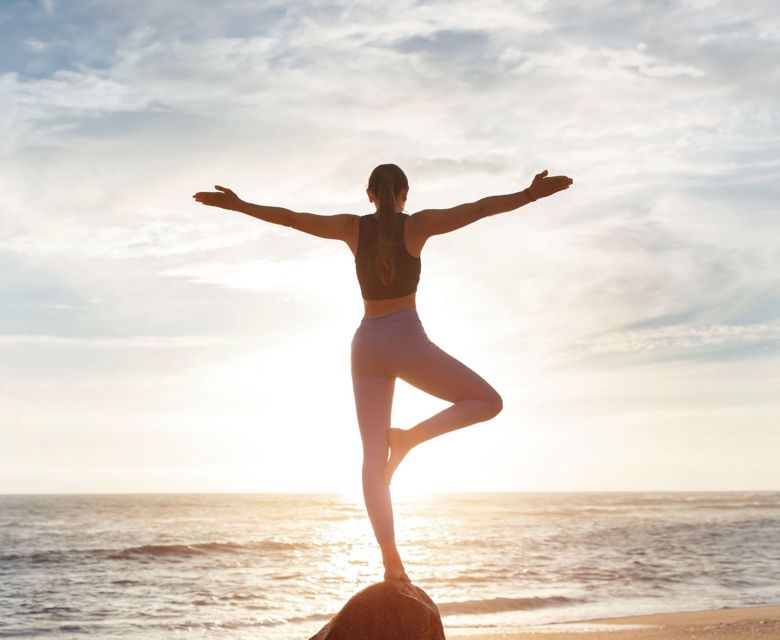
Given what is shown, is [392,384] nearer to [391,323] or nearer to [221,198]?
[391,323]

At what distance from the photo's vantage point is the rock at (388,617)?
543cm

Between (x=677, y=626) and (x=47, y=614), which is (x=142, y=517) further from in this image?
(x=677, y=626)

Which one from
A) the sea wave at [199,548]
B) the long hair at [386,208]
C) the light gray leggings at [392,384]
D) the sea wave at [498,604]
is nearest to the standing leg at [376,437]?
the light gray leggings at [392,384]

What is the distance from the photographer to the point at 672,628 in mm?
11758

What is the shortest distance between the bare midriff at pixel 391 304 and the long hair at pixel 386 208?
117 millimetres

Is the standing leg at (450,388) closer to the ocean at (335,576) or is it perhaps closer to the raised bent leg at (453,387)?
the raised bent leg at (453,387)

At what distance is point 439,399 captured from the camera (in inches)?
197

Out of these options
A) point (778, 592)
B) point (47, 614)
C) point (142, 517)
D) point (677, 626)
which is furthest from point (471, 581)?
point (142, 517)

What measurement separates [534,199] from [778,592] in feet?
50.4

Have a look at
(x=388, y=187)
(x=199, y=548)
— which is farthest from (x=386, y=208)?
(x=199, y=548)

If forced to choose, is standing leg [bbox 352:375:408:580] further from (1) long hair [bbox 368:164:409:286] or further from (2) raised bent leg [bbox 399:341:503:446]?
(1) long hair [bbox 368:164:409:286]

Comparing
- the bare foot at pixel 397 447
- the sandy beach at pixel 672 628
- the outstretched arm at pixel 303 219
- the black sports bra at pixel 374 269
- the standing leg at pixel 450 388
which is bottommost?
the sandy beach at pixel 672 628

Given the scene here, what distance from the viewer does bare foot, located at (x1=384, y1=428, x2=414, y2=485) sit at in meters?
4.96

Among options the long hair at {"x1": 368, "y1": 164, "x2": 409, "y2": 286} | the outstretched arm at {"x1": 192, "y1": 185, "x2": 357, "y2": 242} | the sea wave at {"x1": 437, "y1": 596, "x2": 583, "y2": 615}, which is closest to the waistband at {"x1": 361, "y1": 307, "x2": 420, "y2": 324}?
the long hair at {"x1": 368, "y1": 164, "x2": 409, "y2": 286}
